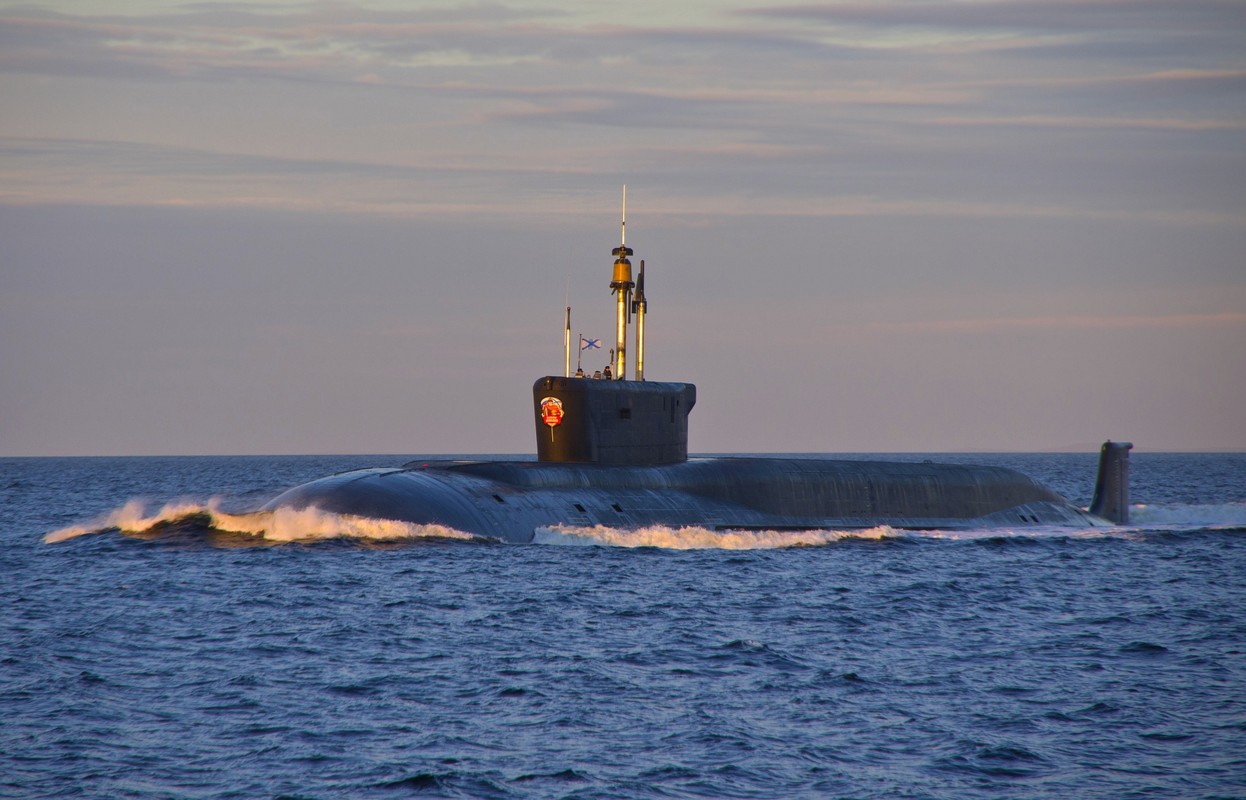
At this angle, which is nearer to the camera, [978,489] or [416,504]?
[416,504]

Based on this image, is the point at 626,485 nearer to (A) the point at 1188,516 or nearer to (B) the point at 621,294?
(B) the point at 621,294

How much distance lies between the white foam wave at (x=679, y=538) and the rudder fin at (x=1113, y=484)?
13203 mm

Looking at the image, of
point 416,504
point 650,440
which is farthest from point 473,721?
point 650,440

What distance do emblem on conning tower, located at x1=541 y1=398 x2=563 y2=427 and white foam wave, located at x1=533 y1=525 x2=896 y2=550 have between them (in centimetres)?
377

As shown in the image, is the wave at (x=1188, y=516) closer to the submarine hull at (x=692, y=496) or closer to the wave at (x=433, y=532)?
the wave at (x=433, y=532)

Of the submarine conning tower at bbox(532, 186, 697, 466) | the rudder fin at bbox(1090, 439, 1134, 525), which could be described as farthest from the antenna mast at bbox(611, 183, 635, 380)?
the rudder fin at bbox(1090, 439, 1134, 525)

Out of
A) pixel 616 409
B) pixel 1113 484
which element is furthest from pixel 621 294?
pixel 1113 484

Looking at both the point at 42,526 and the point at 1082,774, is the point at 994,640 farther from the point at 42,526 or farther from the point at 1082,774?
the point at 42,526

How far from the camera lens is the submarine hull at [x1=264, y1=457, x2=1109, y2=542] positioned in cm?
3148

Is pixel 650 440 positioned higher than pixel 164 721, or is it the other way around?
pixel 650 440

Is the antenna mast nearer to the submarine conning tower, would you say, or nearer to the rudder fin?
the submarine conning tower

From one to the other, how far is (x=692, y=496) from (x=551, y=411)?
14.3 feet

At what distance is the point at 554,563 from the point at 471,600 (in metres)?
4.87

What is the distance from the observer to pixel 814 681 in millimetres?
18578
